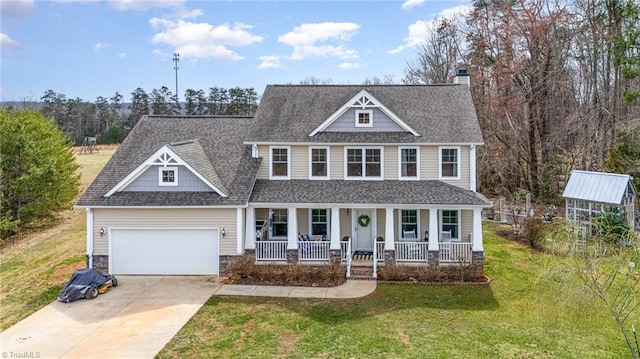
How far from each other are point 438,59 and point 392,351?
37689mm

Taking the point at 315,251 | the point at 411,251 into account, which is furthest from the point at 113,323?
the point at 411,251

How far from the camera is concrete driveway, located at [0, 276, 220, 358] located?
10.4 meters

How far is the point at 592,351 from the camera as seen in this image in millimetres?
10266

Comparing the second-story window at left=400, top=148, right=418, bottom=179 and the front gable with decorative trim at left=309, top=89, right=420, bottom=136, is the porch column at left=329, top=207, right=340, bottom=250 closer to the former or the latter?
the second-story window at left=400, top=148, right=418, bottom=179

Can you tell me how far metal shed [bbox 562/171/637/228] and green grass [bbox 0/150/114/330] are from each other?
20.9 m

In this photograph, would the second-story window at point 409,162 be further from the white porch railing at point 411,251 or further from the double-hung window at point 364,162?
the white porch railing at point 411,251

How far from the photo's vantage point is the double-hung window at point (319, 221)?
18.2 meters

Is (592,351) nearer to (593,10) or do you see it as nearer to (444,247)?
(444,247)

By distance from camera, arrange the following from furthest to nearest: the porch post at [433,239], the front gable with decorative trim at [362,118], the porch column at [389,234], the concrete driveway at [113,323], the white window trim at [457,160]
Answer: the front gable with decorative trim at [362,118] → the white window trim at [457,160] → the porch column at [389,234] → the porch post at [433,239] → the concrete driveway at [113,323]

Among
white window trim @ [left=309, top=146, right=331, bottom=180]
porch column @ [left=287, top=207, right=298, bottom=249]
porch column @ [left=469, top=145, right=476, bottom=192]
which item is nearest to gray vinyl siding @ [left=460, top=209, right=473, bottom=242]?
porch column @ [left=469, top=145, right=476, bottom=192]


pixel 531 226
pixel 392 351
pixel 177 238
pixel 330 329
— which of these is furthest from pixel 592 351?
pixel 177 238

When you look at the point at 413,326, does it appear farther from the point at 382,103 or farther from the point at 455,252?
the point at 382,103

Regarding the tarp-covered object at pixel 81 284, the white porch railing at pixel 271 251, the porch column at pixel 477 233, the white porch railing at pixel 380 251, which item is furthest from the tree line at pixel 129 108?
the porch column at pixel 477 233

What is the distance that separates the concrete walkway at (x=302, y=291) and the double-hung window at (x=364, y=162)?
15.6 feet
